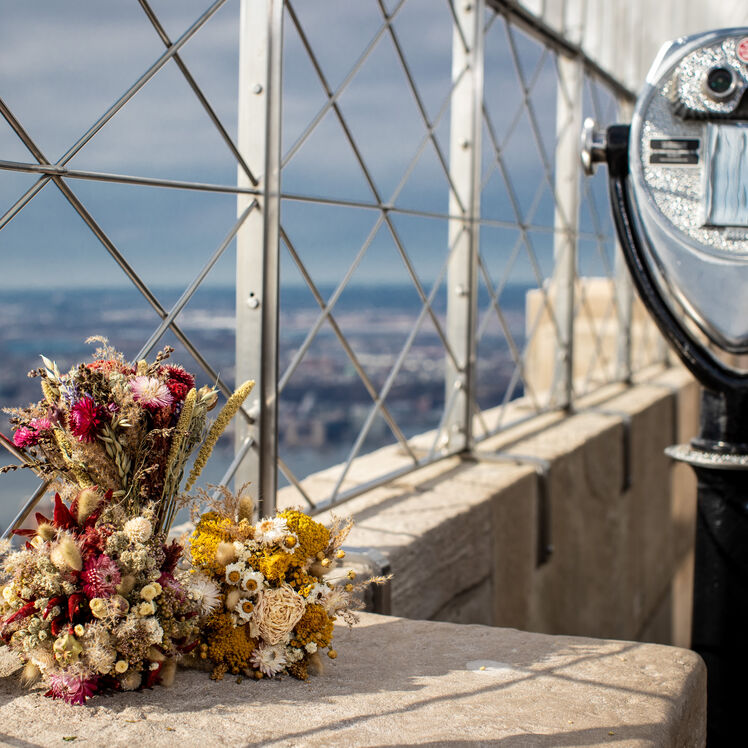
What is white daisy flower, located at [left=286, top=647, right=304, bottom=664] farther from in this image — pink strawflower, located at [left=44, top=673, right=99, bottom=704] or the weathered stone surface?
pink strawflower, located at [left=44, top=673, right=99, bottom=704]

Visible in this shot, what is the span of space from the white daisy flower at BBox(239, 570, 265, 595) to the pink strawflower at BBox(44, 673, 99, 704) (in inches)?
8.9

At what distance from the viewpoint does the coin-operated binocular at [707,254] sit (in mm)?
1609

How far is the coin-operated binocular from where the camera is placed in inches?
63.4

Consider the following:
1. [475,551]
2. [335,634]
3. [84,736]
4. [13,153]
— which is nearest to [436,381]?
[475,551]

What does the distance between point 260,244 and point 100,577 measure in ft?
2.69

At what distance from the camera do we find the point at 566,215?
3.75 metres

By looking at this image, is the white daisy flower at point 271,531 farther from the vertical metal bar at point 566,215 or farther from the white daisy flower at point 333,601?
the vertical metal bar at point 566,215

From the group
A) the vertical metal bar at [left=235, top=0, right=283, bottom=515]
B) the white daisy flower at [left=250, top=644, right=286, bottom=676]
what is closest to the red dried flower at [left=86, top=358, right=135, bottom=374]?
the white daisy flower at [left=250, top=644, right=286, bottom=676]

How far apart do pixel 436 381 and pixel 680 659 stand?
148 centimetres

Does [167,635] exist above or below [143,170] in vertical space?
below

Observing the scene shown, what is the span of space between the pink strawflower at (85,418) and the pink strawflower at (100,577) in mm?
151

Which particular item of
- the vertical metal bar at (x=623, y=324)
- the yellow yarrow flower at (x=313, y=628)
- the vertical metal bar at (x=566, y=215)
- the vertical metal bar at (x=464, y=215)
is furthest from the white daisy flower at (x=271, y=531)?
the vertical metal bar at (x=623, y=324)

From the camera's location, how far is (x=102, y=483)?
1.21 metres

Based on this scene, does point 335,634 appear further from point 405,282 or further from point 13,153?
point 405,282
